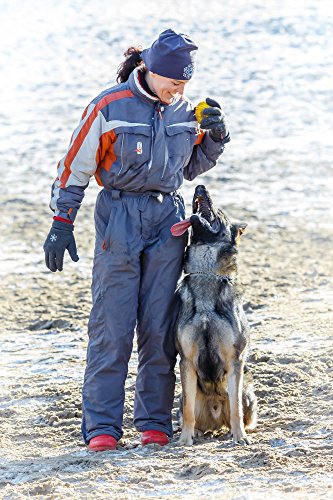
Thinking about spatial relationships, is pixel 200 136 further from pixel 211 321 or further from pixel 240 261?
pixel 240 261

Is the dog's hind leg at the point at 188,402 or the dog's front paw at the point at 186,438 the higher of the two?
the dog's hind leg at the point at 188,402

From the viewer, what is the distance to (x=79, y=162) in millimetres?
5285

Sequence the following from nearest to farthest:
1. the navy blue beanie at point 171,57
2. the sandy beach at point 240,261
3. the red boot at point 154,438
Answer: the sandy beach at point 240,261 < the navy blue beanie at point 171,57 < the red boot at point 154,438

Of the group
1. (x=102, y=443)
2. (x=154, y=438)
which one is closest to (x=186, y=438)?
(x=154, y=438)

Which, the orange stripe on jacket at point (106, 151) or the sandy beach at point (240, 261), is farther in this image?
the orange stripe on jacket at point (106, 151)

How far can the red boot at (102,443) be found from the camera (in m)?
5.49

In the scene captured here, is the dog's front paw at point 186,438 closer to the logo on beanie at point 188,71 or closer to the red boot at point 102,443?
the red boot at point 102,443

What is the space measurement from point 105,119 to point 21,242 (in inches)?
259

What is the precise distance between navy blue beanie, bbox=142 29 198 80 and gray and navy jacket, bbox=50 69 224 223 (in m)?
0.14

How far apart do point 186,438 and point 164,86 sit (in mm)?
1844

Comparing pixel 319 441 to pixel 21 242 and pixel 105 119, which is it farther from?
pixel 21 242

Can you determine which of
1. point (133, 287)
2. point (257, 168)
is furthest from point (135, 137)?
point (257, 168)

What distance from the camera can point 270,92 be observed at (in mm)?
18562

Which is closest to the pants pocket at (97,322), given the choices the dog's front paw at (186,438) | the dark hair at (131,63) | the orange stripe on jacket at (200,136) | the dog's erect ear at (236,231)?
the dog's front paw at (186,438)
